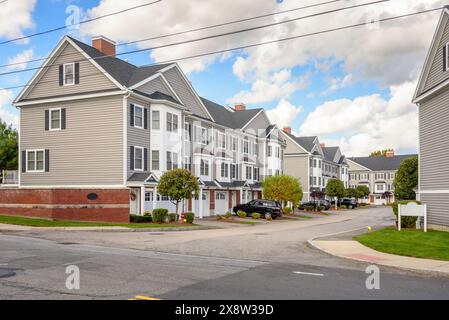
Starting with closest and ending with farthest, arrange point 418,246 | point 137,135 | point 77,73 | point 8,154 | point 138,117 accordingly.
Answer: point 418,246 < point 137,135 < point 138,117 < point 77,73 < point 8,154

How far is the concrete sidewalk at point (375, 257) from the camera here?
13.1 m

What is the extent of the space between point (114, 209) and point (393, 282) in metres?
21.0

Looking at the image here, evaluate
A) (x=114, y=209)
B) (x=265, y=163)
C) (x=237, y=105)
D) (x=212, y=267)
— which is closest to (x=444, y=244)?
(x=212, y=267)

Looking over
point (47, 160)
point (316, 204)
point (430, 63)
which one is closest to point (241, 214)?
point (47, 160)

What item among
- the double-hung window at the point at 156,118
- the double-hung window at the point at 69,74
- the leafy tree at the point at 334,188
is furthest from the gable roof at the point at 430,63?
the leafy tree at the point at 334,188

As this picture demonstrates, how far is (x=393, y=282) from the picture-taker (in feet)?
36.1

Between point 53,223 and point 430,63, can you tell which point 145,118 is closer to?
point 53,223

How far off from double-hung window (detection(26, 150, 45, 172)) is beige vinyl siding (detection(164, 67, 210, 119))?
449 inches

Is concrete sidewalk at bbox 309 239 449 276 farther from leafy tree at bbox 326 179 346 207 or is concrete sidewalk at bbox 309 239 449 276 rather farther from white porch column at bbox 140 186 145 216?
leafy tree at bbox 326 179 346 207

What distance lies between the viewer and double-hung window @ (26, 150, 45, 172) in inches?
1374

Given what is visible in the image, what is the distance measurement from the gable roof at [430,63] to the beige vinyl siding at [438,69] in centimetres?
24

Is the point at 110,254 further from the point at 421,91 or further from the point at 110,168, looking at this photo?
the point at 421,91

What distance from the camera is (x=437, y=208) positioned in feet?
85.4

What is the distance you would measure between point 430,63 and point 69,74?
24.1m
